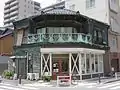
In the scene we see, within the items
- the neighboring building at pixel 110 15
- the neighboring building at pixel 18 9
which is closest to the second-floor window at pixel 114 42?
the neighboring building at pixel 110 15

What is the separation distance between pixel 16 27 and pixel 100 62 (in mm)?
11256

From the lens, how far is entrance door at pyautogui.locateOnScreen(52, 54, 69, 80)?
76.6 ft

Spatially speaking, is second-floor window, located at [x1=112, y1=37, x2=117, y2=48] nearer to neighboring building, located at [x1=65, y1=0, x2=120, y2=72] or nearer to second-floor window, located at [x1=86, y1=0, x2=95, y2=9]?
neighboring building, located at [x1=65, y1=0, x2=120, y2=72]

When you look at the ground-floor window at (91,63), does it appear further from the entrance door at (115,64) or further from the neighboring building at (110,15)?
the entrance door at (115,64)

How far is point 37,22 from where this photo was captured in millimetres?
25672

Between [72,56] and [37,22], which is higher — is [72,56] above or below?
below

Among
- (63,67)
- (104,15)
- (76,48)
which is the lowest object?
(63,67)

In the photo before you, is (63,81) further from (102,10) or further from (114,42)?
(114,42)

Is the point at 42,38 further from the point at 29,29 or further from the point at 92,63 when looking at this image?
the point at 92,63

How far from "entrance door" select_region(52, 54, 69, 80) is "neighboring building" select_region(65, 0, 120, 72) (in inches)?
313

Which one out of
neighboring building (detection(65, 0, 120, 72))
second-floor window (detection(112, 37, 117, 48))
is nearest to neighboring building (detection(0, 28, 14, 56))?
neighboring building (detection(65, 0, 120, 72))

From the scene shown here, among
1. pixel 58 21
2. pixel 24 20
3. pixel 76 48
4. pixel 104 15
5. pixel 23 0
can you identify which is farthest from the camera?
pixel 23 0

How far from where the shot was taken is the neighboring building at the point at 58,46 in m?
23.1

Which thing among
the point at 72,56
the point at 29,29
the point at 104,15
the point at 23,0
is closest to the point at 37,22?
the point at 29,29
